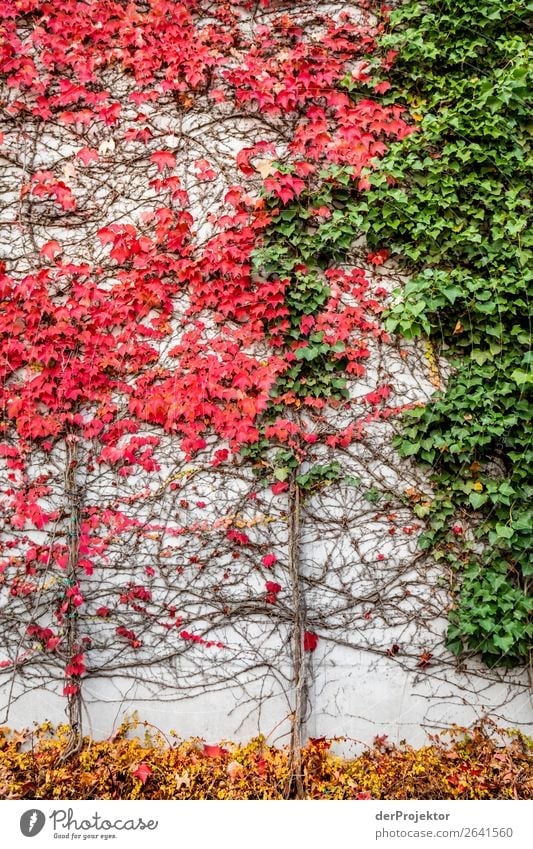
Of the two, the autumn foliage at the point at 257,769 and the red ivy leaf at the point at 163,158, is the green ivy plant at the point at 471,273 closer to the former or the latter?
the autumn foliage at the point at 257,769

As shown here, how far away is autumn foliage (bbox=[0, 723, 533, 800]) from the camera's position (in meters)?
3.16

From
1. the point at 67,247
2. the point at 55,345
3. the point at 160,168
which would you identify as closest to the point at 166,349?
the point at 55,345

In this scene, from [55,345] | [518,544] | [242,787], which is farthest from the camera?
[55,345]

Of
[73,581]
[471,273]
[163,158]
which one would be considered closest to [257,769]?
[73,581]

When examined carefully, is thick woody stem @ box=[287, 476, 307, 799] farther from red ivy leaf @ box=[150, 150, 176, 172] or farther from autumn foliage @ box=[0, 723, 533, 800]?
red ivy leaf @ box=[150, 150, 176, 172]

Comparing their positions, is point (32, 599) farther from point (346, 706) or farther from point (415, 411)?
point (415, 411)

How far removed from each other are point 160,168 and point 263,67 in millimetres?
881

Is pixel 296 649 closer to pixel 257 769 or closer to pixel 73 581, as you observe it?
pixel 257 769

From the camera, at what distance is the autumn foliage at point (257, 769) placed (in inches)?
124

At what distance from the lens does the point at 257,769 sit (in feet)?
10.7

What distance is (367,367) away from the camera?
371cm

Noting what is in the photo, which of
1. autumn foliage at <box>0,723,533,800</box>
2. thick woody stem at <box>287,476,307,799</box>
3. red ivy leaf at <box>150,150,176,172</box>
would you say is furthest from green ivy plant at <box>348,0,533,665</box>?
red ivy leaf at <box>150,150,176,172</box>

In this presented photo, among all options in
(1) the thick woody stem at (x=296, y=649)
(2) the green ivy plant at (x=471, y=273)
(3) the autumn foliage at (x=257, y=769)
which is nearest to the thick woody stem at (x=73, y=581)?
(3) the autumn foliage at (x=257, y=769)

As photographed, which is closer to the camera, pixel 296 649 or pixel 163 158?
pixel 296 649
